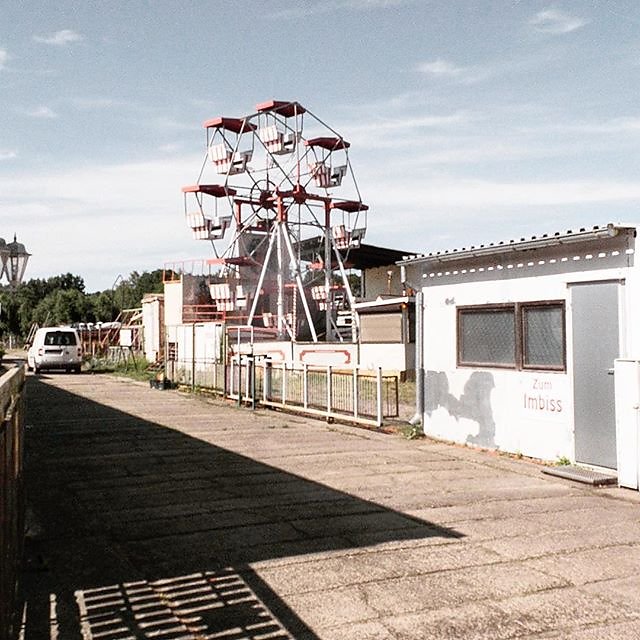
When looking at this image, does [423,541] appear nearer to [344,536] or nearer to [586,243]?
[344,536]

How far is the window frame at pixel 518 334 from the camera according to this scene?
397 inches

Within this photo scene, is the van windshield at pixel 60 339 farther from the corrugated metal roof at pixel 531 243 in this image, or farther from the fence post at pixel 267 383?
the corrugated metal roof at pixel 531 243

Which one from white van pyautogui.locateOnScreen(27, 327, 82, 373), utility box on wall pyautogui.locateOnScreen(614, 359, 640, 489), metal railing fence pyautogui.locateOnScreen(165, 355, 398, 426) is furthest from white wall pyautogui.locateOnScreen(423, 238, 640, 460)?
white van pyautogui.locateOnScreen(27, 327, 82, 373)

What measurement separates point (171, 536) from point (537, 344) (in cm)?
582

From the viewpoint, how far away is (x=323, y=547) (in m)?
6.40

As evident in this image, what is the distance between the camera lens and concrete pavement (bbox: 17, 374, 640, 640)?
478 cm

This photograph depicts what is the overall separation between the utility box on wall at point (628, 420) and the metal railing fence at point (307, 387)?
17.5ft

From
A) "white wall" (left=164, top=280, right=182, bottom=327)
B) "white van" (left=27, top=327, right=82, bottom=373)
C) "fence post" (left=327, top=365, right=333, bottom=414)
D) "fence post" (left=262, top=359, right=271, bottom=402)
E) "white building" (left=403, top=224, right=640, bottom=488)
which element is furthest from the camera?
"white wall" (left=164, top=280, right=182, bottom=327)

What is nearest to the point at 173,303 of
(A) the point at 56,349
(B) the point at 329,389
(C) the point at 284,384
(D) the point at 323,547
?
(A) the point at 56,349

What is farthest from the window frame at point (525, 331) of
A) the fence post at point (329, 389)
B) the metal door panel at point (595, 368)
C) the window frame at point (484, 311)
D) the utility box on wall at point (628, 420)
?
the fence post at point (329, 389)

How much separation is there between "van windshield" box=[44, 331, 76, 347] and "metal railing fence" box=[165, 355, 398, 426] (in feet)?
42.3

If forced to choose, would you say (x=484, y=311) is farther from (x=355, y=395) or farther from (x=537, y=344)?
(x=355, y=395)

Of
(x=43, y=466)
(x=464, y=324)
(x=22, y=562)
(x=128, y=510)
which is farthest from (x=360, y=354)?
(x=22, y=562)

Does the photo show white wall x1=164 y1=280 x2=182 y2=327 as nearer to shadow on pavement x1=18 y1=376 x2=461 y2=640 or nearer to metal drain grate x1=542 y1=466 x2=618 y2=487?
shadow on pavement x1=18 y1=376 x2=461 y2=640
